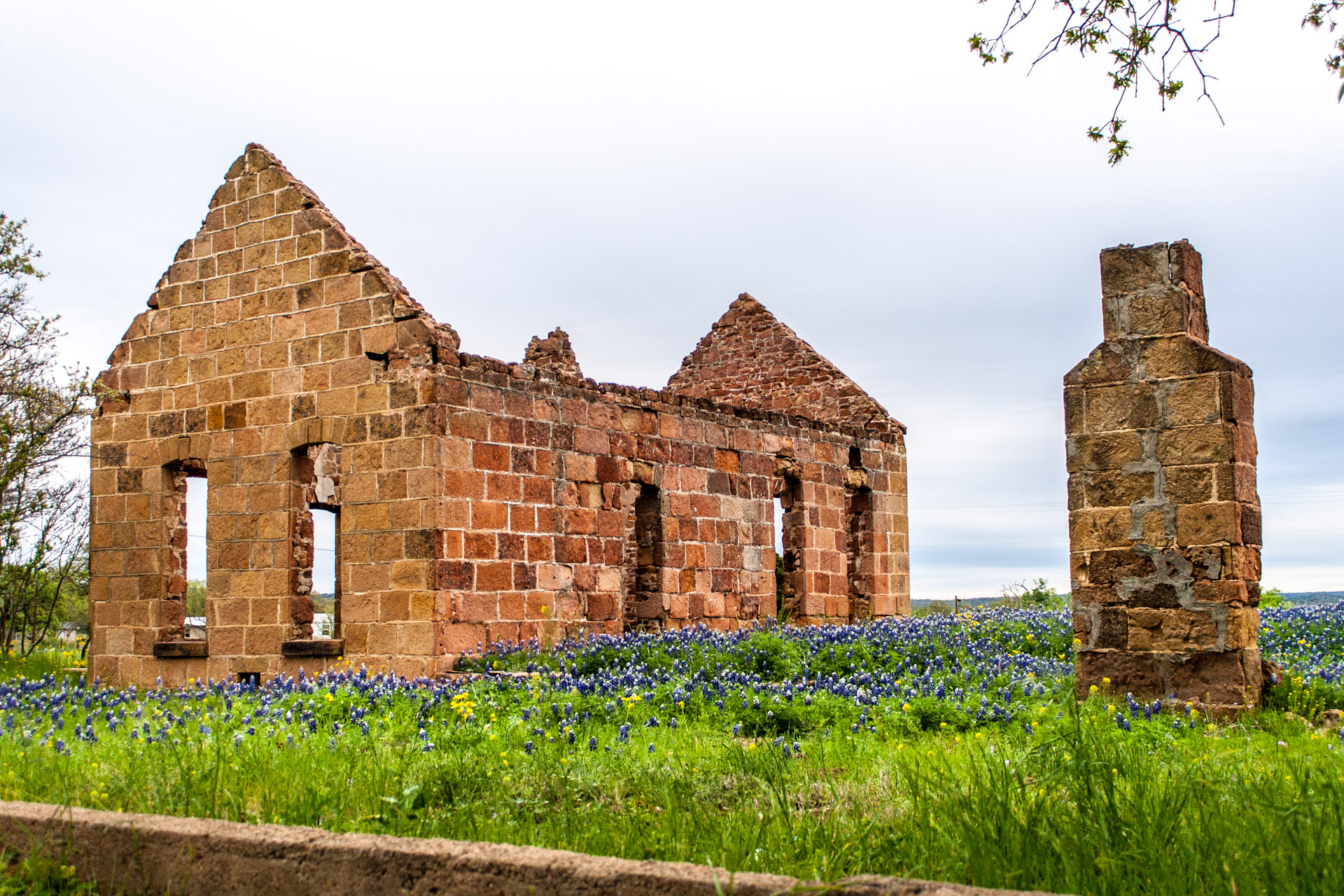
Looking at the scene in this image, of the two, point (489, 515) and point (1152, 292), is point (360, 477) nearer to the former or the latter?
point (489, 515)

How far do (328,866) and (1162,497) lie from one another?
20.2 ft

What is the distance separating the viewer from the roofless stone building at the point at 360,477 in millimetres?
12273

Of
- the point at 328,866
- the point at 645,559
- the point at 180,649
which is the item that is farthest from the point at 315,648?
the point at 328,866

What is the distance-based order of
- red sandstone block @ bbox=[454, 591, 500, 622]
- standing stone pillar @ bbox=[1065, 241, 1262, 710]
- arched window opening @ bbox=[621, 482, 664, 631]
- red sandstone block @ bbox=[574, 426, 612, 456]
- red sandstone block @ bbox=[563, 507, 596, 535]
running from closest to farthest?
1. standing stone pillar @ bbox=[1065, 241, 1262, 710]
2. red sandstone block @ bbox=[454, 591, 500, 622]
3. red sandstone block @ bbox=[563, 507, 596, 535]
4. red sandstone block @ bbox=[574, 426, 612, 456]
5. arched window opening @ bbox=[621, 482, 664, 631]

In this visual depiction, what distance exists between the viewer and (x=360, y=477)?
494 inches

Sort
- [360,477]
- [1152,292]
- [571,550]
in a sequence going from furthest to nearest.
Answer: [571,550]
[360,477]
[1152,292]

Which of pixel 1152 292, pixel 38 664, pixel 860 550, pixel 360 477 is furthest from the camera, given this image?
pixel 860 550

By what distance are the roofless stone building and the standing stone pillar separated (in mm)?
6219

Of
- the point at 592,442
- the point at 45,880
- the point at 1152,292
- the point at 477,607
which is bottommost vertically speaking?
the point at 45,880

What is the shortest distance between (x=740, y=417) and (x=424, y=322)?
19.3ft

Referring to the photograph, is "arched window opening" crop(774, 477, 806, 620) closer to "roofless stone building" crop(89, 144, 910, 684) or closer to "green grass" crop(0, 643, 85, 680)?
"roofless stone building" crop(89, 144, 910, 684)

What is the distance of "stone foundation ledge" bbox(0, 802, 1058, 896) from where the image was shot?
11.5 ft

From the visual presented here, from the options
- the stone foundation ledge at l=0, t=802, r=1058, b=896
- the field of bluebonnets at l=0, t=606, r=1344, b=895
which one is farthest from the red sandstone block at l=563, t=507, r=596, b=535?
the stone foundation ledge at l=0, t=802, r=1058, b=896

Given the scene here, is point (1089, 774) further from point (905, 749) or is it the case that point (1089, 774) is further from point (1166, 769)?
point (905, 749)
